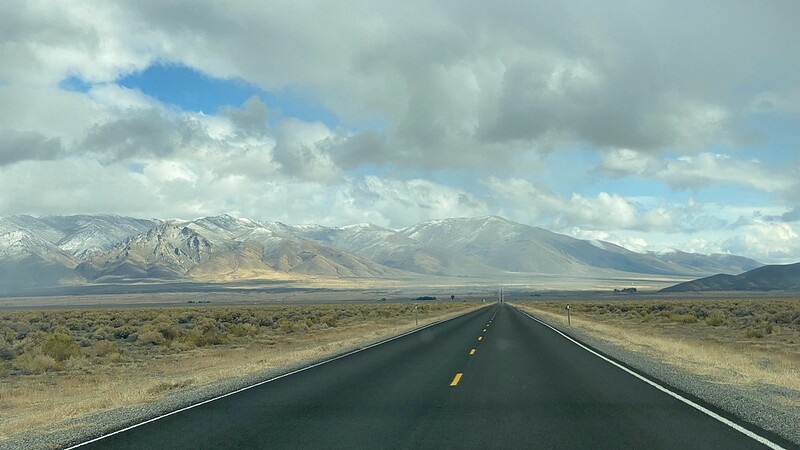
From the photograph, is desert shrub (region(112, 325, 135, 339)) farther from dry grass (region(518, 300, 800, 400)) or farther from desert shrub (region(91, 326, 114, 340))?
dry grass (region(518, 300, 800, 400))

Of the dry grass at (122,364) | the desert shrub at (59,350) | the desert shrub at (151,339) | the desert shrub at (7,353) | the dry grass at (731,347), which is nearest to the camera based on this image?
the dry grass at (122,364)

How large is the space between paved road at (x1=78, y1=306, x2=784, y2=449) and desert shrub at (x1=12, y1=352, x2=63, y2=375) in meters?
11.9

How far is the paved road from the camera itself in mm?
9797

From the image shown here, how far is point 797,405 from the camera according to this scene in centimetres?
1306

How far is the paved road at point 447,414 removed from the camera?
9.80 m

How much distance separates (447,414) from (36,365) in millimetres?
19593

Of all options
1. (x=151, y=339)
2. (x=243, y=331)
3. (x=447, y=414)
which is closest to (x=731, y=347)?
(x=447, y=414)

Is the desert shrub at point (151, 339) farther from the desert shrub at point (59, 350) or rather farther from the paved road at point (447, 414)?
the paved road at point (447, 414)

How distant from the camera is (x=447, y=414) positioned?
1185 cm

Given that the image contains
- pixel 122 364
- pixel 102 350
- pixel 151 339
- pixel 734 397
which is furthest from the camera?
pixel 151 339

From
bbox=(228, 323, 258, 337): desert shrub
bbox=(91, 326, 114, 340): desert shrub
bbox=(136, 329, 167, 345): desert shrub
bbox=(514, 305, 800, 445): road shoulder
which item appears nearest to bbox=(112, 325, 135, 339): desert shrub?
bbox=(91, 326, 114, 340): desert shrub

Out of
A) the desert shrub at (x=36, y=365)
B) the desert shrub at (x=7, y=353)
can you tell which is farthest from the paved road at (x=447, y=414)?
the desert shrub at (x=7, y=353)

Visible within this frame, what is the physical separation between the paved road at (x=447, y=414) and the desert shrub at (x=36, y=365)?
11.9 m

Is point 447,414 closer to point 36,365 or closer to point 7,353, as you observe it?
point 36,365
